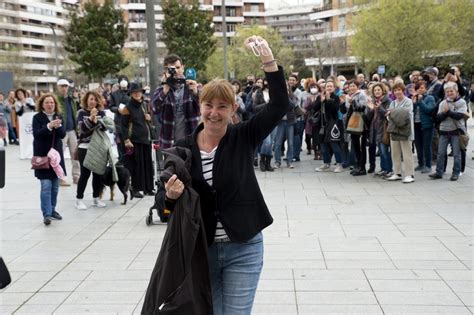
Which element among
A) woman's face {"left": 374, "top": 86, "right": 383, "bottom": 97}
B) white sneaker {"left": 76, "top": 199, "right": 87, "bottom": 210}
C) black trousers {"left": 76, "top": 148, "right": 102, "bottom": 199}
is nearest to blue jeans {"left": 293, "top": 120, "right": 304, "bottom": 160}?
woman's face {"left": 374, "top": 86, "right": 383, "bottom": 97}

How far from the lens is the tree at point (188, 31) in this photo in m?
32.9

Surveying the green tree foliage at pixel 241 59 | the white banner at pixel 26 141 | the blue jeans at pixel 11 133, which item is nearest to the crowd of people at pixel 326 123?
the white banner at pixel 26 141

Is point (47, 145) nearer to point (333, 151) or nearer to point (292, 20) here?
point (333, 151)

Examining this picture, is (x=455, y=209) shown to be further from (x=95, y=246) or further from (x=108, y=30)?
(x=108, y=30)

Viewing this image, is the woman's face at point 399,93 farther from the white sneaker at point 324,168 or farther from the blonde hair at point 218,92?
the blonde hair at point 218,92

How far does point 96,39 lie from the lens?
28281 mm

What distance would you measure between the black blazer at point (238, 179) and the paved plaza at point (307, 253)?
1.72m

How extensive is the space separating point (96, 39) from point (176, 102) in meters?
23.3

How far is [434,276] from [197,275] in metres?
3.07

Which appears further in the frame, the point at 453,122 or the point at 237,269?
the point at 453,122

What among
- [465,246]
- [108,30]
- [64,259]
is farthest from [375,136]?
[108,30]

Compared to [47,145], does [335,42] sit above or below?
above

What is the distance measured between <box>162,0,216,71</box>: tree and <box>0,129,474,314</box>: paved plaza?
2432 cm

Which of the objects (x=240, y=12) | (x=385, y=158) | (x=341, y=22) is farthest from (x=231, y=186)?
(x=240, y=12)
